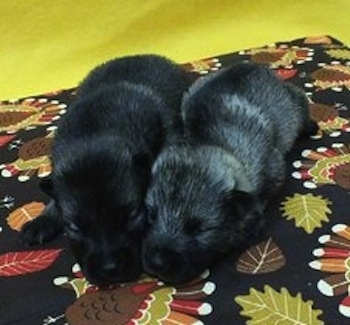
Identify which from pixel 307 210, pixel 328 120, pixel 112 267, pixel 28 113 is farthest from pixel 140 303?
pixel 28 113

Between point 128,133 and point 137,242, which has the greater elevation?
point 128,133

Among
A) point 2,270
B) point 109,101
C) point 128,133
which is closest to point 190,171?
point 128,133

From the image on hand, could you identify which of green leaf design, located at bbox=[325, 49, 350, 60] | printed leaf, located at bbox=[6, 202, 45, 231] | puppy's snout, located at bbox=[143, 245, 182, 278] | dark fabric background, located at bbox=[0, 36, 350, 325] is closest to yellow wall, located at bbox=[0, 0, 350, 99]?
green leaf design, located at bbox=[325, 49, 350, 60]

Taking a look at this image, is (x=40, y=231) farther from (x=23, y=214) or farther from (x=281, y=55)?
(x=281, y=55)

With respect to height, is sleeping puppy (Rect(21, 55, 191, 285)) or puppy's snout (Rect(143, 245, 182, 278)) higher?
sleeping puppy (Rect(21, 55, 191, 285))

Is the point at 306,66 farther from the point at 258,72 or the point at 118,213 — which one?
the point at 118,213

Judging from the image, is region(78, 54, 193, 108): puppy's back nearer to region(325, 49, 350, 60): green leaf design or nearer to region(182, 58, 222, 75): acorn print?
region(182, 58, 222, 75): acorn print
